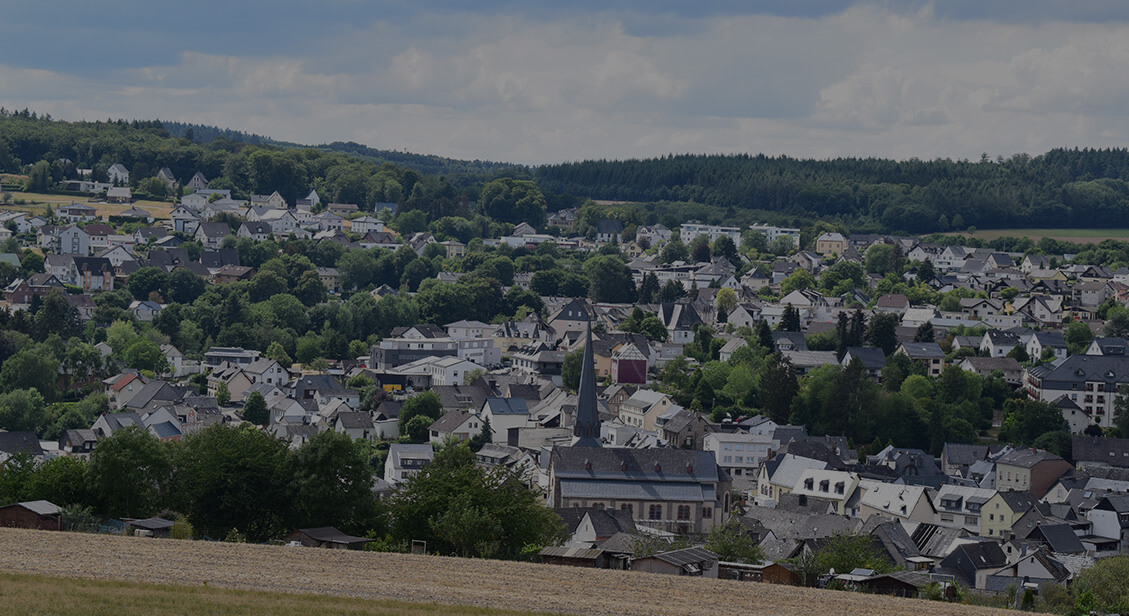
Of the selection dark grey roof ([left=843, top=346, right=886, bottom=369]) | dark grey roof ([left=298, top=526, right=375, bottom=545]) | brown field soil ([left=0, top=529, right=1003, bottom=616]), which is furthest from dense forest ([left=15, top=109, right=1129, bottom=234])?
brown field soil ([left=0, top=529, right=1003, bottom=616])

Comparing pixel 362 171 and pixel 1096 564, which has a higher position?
pixel 362 171

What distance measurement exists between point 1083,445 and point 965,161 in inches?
4168

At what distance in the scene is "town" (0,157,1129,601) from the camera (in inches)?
1170

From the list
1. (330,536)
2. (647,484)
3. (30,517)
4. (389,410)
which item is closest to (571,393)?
(389,410)

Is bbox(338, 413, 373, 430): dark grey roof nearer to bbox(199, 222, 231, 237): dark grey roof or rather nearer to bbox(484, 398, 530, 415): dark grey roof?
bbox(484, 398, 530, 415): dark grey roof

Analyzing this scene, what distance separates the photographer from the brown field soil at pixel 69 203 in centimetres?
10512

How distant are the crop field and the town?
10981 mm

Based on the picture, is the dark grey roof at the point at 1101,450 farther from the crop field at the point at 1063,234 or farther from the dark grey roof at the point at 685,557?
the crop field at the point at 1063,234

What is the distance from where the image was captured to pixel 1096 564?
38.8 m

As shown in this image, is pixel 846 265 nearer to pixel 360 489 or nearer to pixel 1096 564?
pixel 1096 564

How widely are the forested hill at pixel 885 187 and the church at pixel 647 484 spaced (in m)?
87.5

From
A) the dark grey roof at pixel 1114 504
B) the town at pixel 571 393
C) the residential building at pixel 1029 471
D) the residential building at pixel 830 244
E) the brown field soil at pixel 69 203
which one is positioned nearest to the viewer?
the town at pixel 571 393

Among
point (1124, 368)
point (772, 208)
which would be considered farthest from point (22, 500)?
point (772, 208)

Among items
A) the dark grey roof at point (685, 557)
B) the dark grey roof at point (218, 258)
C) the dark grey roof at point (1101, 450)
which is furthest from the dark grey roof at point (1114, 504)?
the dark grey roof at point (218, 258)
